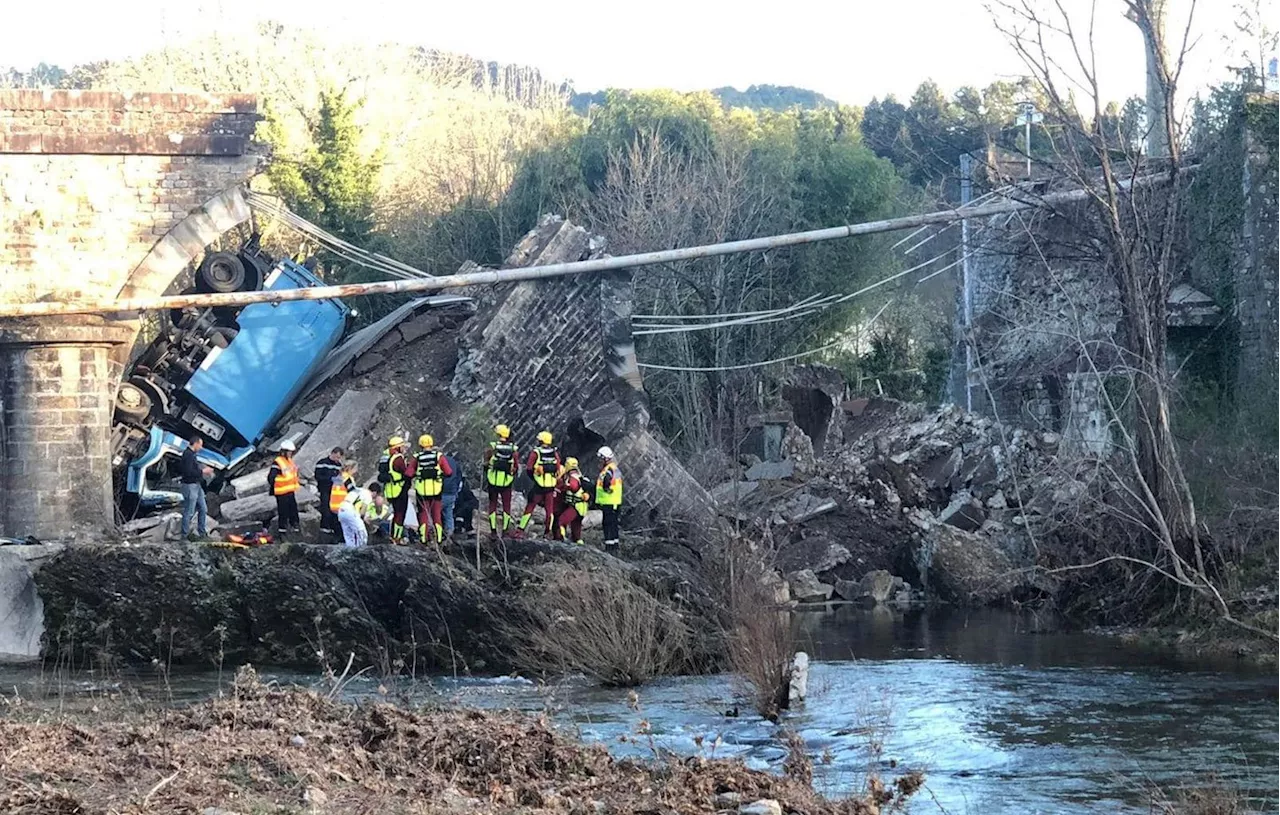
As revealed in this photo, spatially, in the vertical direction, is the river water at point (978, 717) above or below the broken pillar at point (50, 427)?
below

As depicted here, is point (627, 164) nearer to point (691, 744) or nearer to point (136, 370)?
point (136, 370)

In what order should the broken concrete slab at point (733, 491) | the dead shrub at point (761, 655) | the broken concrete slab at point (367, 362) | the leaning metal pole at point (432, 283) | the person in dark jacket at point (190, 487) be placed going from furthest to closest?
the broken concrete slab at point (733, 491), the broken concrete slab at point (367, 362), the person in dark jacket at point (190, 487), the leaning metal pole at point (432, 283), the dead shrub at point (761, 655)

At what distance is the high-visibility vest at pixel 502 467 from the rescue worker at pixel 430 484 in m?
0.81

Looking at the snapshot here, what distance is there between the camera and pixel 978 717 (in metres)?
13.7

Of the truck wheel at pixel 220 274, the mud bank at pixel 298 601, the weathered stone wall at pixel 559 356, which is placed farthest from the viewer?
the weathered stone wall at pixel 559 356

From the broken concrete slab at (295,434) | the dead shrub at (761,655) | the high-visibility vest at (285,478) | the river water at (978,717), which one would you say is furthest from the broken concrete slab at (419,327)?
the dead shrub at (761,655)

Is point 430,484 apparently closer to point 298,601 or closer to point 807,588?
point 298,601

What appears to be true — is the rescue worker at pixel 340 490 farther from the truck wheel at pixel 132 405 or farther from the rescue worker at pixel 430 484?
the truck wheel at pixel 132 405

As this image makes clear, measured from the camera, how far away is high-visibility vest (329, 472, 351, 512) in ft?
66.1

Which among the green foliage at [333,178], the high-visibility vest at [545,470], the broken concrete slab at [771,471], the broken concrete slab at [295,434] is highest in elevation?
the green foliage at [333,178]

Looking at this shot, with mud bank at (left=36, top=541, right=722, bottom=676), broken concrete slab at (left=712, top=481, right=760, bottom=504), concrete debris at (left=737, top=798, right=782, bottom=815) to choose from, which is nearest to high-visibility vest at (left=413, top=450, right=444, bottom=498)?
mud bank at (left=36, top=541, right=722, bottom=676)

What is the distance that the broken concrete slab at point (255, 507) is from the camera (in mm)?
23234

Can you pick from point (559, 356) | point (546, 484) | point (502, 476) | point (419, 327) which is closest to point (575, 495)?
point (546, 484)

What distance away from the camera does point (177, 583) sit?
17.6m
